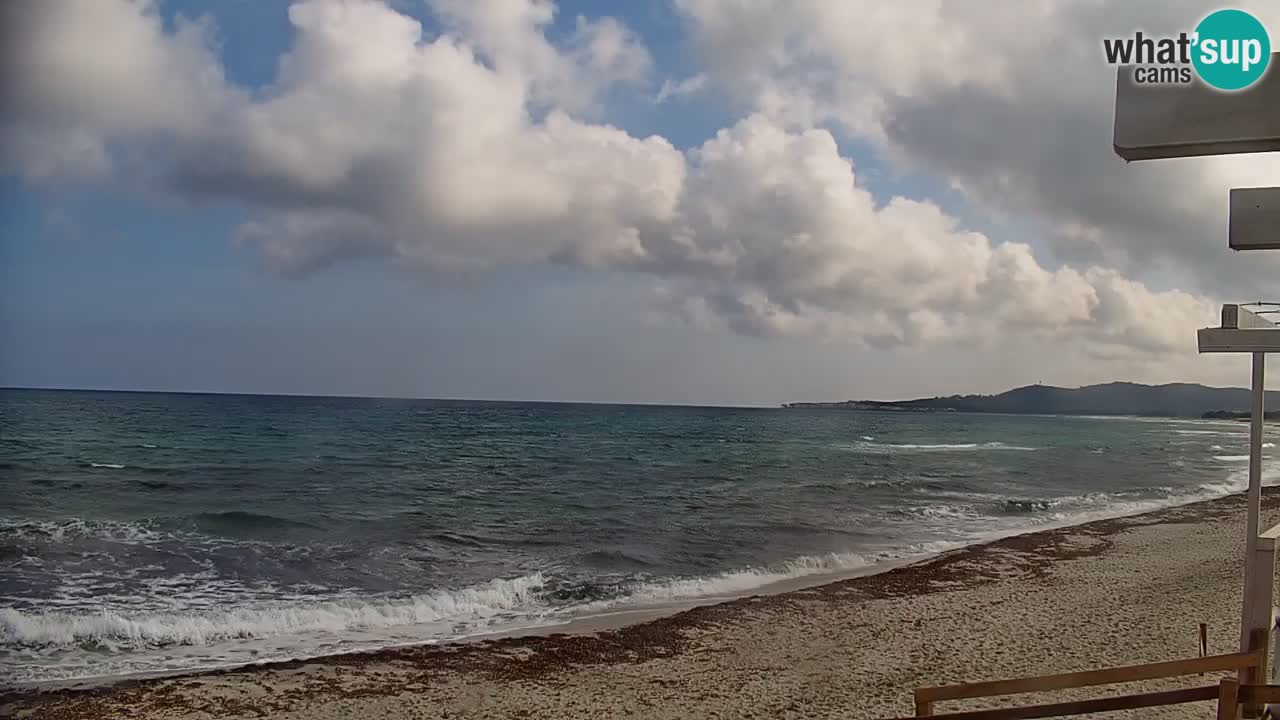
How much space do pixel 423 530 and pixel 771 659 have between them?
12.3 metres

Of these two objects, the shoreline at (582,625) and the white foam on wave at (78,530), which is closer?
the shoreline at (582,625)

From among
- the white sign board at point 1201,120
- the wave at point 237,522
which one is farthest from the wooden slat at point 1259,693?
the wave at point 237,522

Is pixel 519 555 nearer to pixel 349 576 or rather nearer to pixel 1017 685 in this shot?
pixel 349 576

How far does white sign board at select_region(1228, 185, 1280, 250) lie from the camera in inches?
130

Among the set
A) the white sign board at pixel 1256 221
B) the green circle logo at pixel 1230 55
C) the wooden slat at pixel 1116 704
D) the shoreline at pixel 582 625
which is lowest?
the shoreline at pixel 582 625

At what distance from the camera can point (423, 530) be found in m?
20.3

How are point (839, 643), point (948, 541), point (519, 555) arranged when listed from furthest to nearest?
1. point (948, 541)
2. point (519, 555)
3. point (839, 643)

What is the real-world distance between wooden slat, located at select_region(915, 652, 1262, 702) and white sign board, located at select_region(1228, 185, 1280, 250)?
1.56m

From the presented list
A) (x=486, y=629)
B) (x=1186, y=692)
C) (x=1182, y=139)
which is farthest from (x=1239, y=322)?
(x=486, y=629)

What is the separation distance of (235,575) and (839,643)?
9.80 m

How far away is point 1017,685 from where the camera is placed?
11.1 feet

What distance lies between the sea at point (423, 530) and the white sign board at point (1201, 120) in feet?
32.5

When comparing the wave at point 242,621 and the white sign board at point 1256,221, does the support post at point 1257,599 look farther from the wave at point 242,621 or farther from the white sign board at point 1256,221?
the wave at point 242,621

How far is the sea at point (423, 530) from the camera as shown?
37.0 ft
